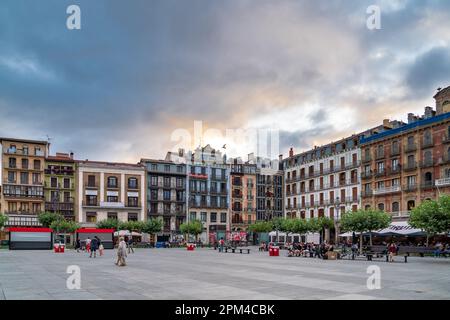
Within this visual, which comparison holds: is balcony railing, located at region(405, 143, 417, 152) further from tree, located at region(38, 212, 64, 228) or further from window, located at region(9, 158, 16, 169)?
window, located at region(9, 158, 16, 169)

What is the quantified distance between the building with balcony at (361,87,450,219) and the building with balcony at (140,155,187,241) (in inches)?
1417

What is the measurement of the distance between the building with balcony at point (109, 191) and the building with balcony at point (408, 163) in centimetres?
3902

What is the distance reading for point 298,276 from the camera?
799 inches

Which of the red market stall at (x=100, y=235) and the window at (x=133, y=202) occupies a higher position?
the window at (x=133, y=202)

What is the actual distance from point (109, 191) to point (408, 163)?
48461 mm

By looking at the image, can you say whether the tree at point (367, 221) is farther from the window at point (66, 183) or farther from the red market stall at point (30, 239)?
the window at point (66, 183)

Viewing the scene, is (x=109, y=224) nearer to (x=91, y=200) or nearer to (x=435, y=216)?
(x=91, y=200)

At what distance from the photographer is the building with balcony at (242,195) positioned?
3693 inches

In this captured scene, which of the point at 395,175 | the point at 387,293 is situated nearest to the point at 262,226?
the point at 395,175

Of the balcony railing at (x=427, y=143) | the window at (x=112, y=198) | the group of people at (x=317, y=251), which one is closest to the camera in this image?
the group of people at (x=317, y=251)

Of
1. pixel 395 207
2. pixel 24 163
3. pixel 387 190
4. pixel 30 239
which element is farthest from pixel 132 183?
pixel 395 207

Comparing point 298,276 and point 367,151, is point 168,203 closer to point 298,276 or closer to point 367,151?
point 367,151

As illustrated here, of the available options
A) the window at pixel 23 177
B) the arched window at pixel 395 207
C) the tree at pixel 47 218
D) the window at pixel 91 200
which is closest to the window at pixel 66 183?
the window at pixel 91 200

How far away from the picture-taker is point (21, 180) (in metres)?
75.3
